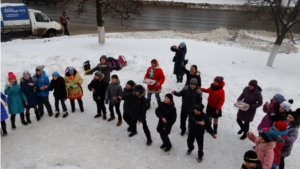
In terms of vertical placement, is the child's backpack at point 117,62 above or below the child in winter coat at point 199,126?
above

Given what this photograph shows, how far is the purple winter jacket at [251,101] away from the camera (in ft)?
19.6

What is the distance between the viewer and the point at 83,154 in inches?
233

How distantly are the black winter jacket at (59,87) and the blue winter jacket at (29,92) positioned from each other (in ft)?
1.57

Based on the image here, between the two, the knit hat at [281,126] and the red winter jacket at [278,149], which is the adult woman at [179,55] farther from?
the knit hat at [281,126]

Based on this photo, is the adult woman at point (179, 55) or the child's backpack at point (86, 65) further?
the child's backpack at point (86, 65)

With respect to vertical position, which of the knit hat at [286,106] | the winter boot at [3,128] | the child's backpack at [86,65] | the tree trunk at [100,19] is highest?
the tree trunk at [100,19]

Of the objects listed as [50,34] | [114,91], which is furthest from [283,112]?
[50,34]

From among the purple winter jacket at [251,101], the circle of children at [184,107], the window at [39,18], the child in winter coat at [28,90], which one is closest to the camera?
the circle of children at [184,107]

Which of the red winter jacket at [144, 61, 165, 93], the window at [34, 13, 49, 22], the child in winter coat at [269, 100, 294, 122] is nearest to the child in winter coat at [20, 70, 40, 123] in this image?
the red winter jacket at [144, 61, 165, 93]

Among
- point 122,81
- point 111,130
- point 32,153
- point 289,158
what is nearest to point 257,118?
point 289,158

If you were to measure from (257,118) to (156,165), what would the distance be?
12.6 feet

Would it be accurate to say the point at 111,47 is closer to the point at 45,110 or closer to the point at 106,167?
the point at 45,110

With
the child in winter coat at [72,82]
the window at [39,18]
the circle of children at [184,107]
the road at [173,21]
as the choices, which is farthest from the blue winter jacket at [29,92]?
the road at [173,21]

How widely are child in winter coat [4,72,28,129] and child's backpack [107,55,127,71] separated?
433cm
